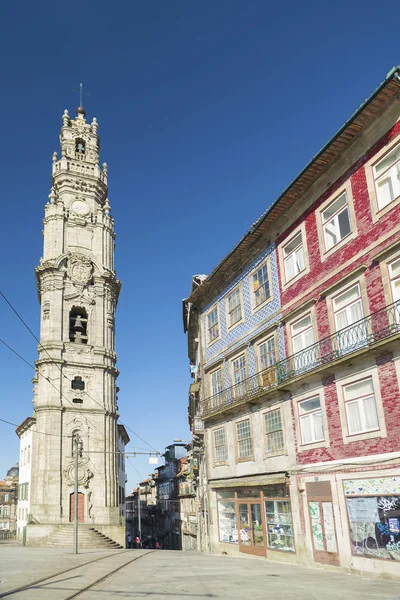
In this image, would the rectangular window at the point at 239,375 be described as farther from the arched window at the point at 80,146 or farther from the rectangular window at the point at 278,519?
the arched window at the point at 80,146

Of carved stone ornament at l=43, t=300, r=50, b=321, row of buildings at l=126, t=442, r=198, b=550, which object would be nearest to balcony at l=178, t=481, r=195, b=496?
row of buildings at l=126, t=442, r=198, b=550

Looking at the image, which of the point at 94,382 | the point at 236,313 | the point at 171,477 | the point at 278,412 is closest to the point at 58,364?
the point at 94,382

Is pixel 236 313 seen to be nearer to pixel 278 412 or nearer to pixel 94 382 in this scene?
pixel 278 412

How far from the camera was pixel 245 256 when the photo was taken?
76.0 ft

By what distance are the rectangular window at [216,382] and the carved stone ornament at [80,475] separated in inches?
923

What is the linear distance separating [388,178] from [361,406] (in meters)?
6.76

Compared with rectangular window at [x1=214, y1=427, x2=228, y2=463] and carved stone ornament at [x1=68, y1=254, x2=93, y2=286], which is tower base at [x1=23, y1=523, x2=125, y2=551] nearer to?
rectangular window at [x1=214, y1=427, x2=228, y2=463]

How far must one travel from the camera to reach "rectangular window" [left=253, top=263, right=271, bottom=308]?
21.5 m

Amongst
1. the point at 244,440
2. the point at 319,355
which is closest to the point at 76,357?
the point at 244,440

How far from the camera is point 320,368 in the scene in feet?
54.6

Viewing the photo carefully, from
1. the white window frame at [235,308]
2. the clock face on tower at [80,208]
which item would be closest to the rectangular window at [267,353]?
the white window frame at [235,308]

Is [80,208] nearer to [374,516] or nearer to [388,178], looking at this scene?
[388,178]

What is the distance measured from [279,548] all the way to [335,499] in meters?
4.20

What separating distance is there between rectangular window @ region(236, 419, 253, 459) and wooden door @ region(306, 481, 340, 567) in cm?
447
